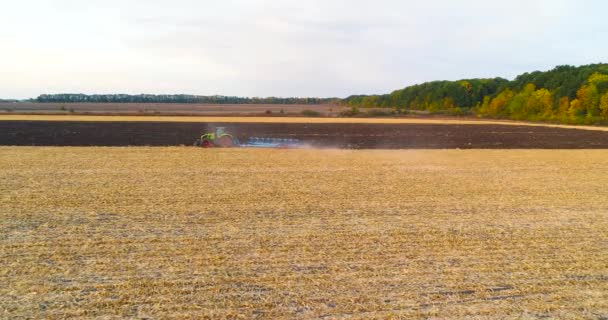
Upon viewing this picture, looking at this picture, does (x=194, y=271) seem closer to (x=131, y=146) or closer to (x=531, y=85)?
(x=131, y=146)

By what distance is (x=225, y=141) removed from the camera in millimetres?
26672

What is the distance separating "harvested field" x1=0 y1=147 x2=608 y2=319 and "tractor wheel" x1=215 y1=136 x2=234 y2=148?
9.34 meters

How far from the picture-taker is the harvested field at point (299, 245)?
6.23m

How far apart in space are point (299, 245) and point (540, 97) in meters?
89.3

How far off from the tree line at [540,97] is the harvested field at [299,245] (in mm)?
62539

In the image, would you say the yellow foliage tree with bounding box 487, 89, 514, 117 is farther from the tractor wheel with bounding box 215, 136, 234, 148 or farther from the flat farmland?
the tractor wheel with bounding box 215, 136, 234, 148

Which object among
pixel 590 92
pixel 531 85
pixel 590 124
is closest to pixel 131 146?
pixel 590 124

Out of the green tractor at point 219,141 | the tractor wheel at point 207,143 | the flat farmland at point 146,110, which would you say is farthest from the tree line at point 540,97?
the tractor wheel at point 207,143

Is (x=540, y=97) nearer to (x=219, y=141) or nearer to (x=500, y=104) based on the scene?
(x=500, y=104)

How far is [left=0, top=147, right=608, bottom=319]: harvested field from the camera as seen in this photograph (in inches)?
245

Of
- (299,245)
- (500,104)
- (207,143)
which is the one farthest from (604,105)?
(299,245)

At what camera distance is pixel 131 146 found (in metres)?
27.2

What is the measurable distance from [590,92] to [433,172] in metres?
67.4

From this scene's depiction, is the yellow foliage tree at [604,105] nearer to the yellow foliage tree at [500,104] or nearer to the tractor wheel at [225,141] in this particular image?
the yellow foliage tree at [500,104]
